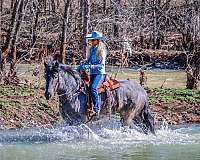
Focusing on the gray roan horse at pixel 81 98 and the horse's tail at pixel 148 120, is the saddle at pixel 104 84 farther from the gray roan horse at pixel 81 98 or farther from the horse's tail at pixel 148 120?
the horse's tail at pixel 148 120

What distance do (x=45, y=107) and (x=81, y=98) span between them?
427cm

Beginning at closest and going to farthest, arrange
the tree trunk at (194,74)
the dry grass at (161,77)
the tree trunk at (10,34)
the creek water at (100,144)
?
the creek water at (100,144) → the tree trunk at (10,34) → the tree trunk at (194,74) → the dry grass at (161,77)

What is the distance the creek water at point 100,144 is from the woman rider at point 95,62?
704 millimetres

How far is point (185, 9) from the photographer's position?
23719 mm

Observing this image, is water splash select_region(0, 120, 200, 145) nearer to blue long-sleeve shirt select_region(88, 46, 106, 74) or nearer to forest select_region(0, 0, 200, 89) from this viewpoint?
blue long-sleeve shirt select_region(88, 46, 106, 74)

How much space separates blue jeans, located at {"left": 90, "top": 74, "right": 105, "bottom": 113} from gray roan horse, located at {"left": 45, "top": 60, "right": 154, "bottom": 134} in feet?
0.52

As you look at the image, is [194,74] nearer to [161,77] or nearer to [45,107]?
[161,77]

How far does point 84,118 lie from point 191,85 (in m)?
9.16

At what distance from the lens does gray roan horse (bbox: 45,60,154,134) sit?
39.1ft

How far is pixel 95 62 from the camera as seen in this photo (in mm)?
12297

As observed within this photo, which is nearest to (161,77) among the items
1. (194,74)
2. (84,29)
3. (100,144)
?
(194,74)

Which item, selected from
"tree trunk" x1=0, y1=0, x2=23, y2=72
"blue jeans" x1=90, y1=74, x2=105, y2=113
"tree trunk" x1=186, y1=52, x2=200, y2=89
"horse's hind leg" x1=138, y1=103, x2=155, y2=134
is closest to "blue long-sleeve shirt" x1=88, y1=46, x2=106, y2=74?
"blue jeans" x1=90, y1=74, x2=105, y2=113

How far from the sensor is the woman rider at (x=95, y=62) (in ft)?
40.0

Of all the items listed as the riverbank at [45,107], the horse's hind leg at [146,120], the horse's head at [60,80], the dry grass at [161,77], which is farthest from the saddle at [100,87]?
the dry grass at [161,77]
